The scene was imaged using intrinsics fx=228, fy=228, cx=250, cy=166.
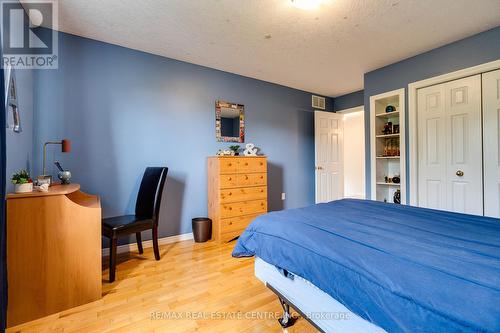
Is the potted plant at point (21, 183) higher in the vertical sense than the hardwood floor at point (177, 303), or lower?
higher

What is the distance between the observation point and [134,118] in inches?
109

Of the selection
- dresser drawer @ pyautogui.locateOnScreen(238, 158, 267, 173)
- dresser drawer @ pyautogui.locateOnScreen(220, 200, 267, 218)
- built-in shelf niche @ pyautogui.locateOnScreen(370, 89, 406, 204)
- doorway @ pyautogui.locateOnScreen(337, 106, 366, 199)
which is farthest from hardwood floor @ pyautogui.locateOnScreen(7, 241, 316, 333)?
doorway @ pyautogui.locateOnScreen(337, 106, 366, 199)

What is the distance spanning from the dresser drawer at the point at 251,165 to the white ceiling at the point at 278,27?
134 centimetres

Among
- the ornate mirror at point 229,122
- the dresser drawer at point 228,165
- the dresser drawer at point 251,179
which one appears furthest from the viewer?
the ornate mirror at point 229,122

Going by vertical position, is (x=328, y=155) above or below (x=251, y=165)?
above

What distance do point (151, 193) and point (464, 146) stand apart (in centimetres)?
353

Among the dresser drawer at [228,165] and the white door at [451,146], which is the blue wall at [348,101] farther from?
the dresser drawer at [228,165]

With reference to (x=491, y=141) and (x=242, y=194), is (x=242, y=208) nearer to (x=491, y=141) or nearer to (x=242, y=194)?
(x=242, y=194)

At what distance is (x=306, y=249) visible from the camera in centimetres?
111

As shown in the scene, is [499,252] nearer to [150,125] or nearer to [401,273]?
[401,273]

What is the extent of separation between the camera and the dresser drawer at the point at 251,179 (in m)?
3.11

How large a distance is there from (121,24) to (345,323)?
2956 mm

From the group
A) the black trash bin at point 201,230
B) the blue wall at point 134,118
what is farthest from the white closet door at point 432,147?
the black trash bin at point 201,230

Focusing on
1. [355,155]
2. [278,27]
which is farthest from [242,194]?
[355,155]
